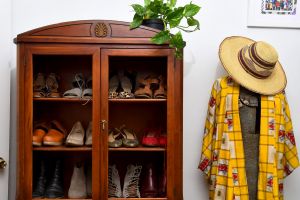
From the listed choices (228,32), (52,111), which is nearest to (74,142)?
(52,111)

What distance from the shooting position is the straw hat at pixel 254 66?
183 cm

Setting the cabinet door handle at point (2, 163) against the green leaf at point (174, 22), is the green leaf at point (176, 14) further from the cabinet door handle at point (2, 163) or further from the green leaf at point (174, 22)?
the cabinet door handle at point (2, 163)

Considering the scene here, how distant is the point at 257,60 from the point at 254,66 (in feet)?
0.12

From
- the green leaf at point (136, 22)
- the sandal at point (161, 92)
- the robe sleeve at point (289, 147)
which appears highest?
the green leaf at point (136, 22)

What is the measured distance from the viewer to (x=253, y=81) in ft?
6.09

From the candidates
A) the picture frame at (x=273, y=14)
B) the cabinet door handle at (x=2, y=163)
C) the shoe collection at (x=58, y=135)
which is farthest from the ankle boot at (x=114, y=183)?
the picture frame at (x=273, y=14)

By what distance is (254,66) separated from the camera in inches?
73.2

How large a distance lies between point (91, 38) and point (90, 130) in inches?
19.0

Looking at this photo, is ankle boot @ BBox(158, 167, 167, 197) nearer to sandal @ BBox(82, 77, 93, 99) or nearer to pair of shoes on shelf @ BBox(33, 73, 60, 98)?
sandal @ BBox(82, 77, 93, 99)

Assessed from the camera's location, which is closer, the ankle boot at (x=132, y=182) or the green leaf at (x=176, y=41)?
the green leaf at (x=176, y=41)

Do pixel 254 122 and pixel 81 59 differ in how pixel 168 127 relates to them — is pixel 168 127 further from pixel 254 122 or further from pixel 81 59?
pixel 81 59

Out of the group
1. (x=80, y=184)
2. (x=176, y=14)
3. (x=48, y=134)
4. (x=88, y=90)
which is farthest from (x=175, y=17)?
(x=80, y=184)

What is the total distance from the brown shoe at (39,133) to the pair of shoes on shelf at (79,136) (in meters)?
0.13

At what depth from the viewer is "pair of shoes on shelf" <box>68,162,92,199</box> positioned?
1806 millimetres
